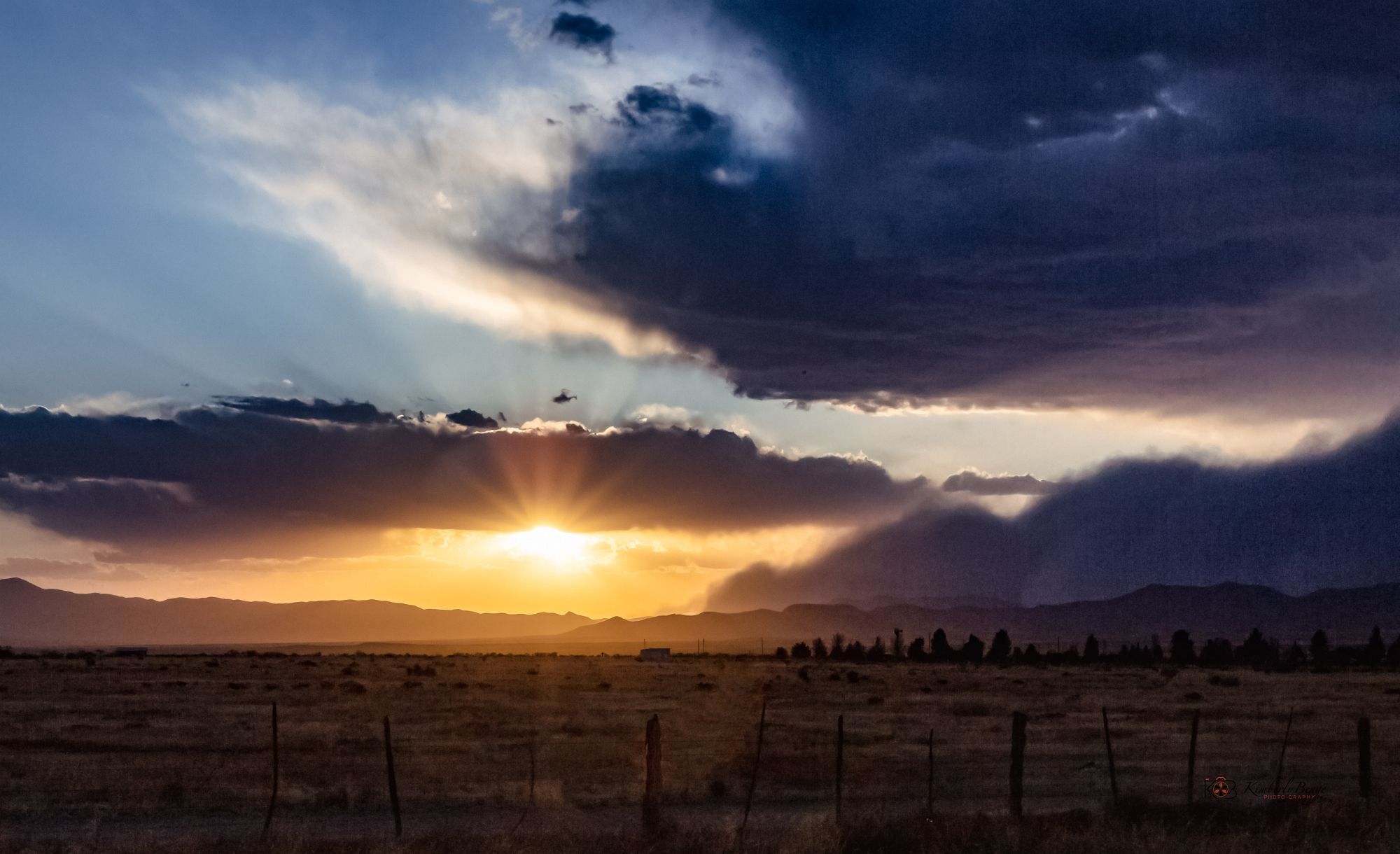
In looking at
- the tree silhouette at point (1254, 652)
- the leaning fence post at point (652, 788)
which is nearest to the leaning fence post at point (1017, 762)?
the leaning fence post at point (652, 788)

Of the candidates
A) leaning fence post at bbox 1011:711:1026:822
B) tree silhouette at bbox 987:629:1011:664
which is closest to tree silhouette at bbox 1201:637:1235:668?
tree silhouette at bbox 987:629:1011:664

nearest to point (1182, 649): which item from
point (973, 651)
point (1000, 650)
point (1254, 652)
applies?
point (1254, 652)

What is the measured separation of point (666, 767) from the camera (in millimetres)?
29453

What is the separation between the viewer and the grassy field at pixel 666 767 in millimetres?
17656

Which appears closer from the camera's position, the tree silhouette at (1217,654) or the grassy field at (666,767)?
the grassy field at (666,767)

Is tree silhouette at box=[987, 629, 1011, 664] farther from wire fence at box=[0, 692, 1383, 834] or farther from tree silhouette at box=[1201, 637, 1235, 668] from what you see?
wire fence at box=[0, 692, 1383, 834]

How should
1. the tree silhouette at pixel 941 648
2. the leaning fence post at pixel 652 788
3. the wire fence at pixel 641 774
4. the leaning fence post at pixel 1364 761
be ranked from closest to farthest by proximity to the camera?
the leaning fence post at pixel 652 788, the leaning fence post at pixel 1364 761, the wire fence at pixel 641 774, the tree silhouette at pixel 941 648

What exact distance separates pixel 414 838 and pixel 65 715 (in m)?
31.0

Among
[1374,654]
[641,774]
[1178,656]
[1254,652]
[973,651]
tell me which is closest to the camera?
[641,774]

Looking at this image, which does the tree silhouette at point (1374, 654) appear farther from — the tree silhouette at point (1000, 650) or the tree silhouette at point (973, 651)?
the tree silhouette at point (973, 651)

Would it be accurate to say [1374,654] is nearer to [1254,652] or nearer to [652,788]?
[1254,652]

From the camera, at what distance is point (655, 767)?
58.0 feet

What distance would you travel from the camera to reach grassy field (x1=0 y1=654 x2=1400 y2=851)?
17.7 meters

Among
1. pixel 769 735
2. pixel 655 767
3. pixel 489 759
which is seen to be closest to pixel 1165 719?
pixel 769 735
